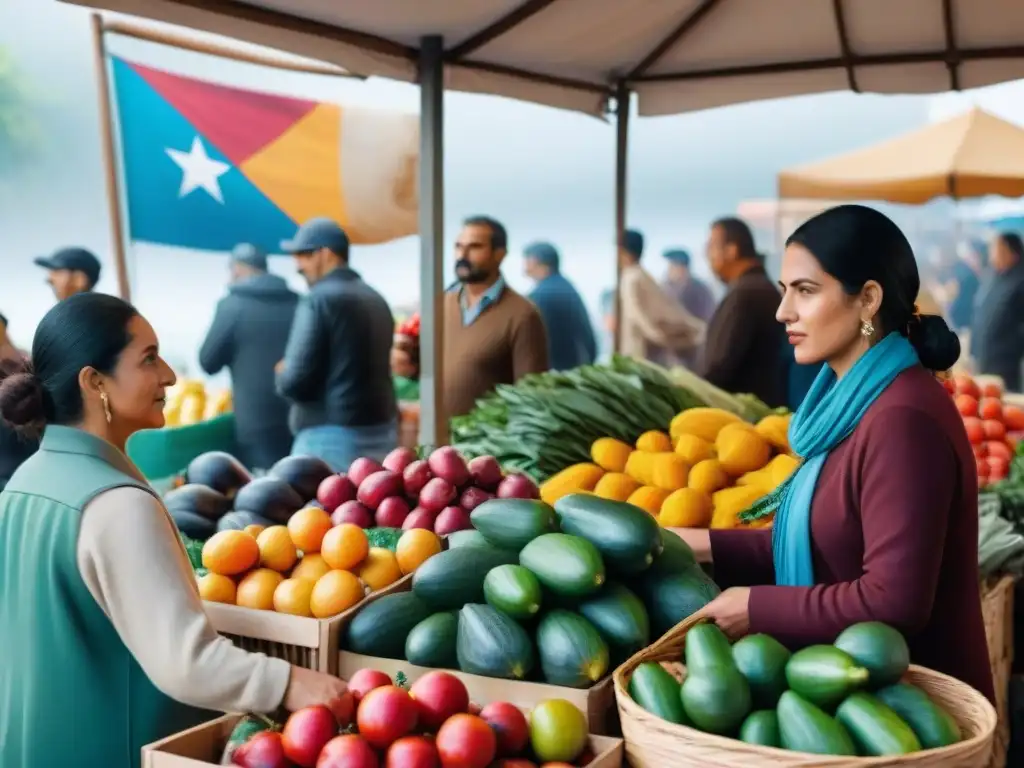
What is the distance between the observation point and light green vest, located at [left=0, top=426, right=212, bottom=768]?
1.73 meters

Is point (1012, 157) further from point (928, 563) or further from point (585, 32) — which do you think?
point (928, 563)

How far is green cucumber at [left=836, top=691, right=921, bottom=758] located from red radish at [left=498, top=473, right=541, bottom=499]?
1.22 m

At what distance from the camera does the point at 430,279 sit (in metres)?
4.24

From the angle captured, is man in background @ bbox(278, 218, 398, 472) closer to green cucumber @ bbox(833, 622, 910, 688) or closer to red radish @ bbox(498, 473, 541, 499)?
red radish @ bbox(498, 473, 541, 499)

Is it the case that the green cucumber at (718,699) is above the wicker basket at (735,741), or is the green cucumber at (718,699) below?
above

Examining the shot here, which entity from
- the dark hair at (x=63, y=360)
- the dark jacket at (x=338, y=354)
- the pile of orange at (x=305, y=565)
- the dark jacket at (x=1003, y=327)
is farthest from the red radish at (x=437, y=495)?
the dark jacket at (x=1003, y=327)

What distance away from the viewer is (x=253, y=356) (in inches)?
222

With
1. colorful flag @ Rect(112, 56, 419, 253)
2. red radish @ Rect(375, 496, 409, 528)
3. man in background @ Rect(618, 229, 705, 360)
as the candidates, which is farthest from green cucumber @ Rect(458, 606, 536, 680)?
man in background @ Rect(618, 229, 705, 360)

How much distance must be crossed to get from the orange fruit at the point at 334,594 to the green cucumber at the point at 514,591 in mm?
344

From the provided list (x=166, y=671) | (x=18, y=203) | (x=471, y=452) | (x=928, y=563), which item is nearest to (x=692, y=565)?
(x=928, y=563)

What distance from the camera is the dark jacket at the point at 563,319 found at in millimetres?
7059

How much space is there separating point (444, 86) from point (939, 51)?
214 cm

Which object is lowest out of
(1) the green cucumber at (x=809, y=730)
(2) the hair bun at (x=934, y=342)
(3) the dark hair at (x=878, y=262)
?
(1) the green cucumber at (x=809, y=730)

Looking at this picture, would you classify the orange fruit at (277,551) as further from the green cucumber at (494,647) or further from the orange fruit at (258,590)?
the green cucumber at (494,647)
